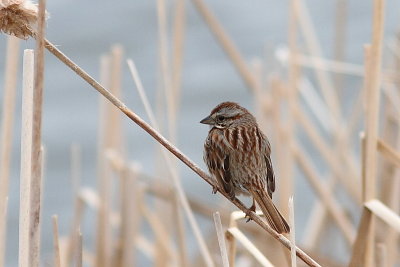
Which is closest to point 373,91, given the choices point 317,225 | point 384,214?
point 384,214

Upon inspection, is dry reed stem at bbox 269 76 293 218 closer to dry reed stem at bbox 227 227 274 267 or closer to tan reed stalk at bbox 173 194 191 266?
tan reed stalk at bbox 173 194 191 266

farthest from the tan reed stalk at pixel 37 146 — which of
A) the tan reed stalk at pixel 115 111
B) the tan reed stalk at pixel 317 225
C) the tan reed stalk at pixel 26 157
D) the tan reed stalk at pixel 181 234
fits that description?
the tan reed stalk at pixel 317 225

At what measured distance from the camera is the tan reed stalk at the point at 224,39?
4141 mm

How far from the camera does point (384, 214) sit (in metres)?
2.71

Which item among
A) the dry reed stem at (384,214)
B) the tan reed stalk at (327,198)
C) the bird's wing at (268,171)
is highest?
the bird's wing at (268,171)

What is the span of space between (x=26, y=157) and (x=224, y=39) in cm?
217

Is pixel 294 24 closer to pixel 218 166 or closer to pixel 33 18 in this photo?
pixel 218 166

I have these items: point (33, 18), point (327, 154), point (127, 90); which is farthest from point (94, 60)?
point (33, 18)

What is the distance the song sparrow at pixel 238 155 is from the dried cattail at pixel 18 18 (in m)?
0.95

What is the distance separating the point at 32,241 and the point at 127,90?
17.8 feet

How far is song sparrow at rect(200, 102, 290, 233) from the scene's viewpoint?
9.20 feet

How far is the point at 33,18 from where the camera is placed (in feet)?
6.54

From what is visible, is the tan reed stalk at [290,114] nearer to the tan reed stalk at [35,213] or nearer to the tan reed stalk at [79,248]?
the tan reed stalk at [79,248]

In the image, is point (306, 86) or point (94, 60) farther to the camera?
point (94, 60)
